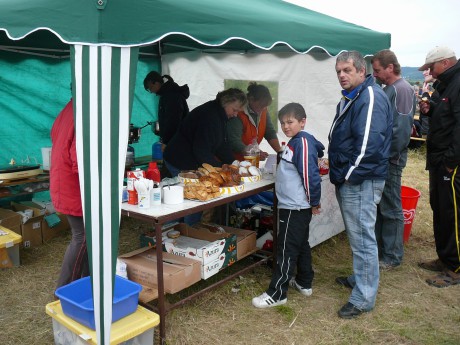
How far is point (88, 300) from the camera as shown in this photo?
2.51 meters

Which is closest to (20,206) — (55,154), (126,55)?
(55,154)

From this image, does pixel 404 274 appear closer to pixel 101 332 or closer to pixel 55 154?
pixel 101 332

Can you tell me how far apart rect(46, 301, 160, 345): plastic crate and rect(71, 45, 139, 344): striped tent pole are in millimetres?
119

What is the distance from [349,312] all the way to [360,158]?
3.66ft

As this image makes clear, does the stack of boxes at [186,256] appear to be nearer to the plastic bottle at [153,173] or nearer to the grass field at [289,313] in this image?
the grass field at [289,313]

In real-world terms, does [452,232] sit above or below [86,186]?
below

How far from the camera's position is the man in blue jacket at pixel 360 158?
2.60m

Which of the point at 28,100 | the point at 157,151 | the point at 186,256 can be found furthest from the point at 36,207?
the point at 186,256

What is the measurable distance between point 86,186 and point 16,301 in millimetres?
1779

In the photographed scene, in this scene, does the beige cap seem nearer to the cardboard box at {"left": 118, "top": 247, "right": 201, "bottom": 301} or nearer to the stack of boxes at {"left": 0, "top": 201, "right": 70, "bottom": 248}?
the cardboard box at {"left": 118, "top": 247, "right": 201, "bottom": 301}

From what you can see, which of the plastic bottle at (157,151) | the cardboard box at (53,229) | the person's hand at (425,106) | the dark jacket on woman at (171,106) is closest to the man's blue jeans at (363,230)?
the person's hand at (425,106)

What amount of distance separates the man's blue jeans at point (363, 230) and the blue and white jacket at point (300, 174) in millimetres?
205

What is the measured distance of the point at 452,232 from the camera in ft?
11.3

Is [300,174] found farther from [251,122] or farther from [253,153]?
[251,122]
